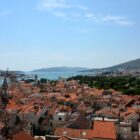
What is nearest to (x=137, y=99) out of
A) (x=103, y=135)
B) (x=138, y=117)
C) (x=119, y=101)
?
(x=119, y=101)

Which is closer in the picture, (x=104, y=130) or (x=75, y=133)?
(x=104, y=130)

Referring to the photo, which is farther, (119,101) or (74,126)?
(119,101)

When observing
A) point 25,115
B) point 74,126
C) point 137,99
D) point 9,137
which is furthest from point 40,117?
point 137,99

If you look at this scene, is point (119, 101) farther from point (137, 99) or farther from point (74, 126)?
point (74, 126)

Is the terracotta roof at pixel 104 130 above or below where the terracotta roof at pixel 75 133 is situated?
above

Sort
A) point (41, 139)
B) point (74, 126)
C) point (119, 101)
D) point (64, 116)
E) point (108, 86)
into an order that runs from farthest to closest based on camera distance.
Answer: point (108, 86)
point (119, 101)
point (64, 116)
point (74, 126)
point (41, 139)

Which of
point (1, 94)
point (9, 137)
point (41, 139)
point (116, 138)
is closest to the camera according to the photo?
point (1, 94)

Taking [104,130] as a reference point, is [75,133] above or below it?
below

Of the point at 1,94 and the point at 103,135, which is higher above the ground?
the point at 1,94

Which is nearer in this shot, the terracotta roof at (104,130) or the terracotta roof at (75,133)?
the terracotta roof at (104,130)

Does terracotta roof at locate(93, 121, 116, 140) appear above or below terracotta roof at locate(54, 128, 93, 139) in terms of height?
above

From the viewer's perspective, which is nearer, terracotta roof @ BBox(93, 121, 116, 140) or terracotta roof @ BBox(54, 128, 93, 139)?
terracotta roof @ BBox(93, 121, 116, 140)
